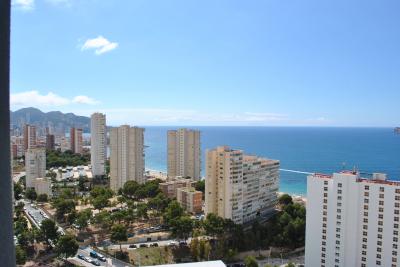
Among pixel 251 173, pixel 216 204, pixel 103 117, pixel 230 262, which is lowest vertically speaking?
pixel 230 262

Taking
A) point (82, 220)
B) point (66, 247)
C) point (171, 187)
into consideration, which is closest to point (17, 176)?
point (171, 187)

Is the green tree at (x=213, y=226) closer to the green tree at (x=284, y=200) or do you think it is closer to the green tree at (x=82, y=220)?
the green tree at (x=82, y=220)

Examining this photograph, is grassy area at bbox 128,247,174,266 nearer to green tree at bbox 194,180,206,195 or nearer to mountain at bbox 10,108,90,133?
green tree at bbox 194,180,206,195

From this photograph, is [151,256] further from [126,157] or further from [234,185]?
[126,157]

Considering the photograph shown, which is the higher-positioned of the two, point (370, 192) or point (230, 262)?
point (370, 192)

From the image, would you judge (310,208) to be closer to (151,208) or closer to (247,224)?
(247,224)

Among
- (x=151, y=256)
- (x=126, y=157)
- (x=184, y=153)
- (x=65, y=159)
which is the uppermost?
(x=184, y=153)

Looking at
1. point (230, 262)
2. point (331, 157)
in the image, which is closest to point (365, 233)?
point (230, 262)
